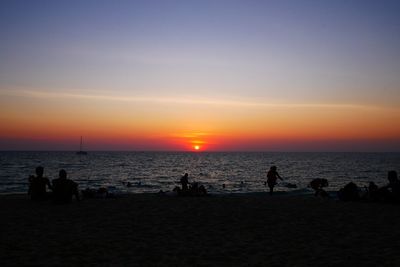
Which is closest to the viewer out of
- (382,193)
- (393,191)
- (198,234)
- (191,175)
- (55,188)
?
(198,234)

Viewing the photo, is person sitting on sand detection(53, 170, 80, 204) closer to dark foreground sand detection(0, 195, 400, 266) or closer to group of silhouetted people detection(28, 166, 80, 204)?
group of silhouetted people detection(28, 166, 80, 204)

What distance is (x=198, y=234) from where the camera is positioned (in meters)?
10.4

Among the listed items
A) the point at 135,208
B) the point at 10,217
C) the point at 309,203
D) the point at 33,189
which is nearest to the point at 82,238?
the point at 10,217

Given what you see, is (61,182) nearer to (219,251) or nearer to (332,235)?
(219,251)

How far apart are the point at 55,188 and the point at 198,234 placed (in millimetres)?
8002

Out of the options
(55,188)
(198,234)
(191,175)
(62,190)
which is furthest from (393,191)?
(191,175)

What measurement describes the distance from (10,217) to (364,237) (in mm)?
10474

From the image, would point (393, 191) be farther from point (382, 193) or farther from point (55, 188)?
point (55, 188)

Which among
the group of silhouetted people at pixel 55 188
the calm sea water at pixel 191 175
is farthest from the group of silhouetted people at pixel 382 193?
the group of silhouetted people at pixel 55 188

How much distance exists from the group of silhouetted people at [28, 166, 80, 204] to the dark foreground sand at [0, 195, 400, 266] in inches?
23.5

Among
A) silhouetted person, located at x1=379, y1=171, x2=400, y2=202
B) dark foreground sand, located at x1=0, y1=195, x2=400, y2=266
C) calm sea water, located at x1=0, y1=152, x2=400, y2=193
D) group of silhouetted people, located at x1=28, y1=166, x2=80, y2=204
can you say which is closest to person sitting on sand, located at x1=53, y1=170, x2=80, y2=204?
group of silhouetted people, located at x1=28, y1=166, x2=80, y2=204

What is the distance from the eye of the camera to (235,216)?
44.3ft

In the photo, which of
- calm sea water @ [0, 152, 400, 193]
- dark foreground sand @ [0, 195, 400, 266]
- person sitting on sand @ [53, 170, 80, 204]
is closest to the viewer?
dark foreground sand @ [0, 195, 400, 266]

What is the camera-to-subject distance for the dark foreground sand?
7.99 metres
